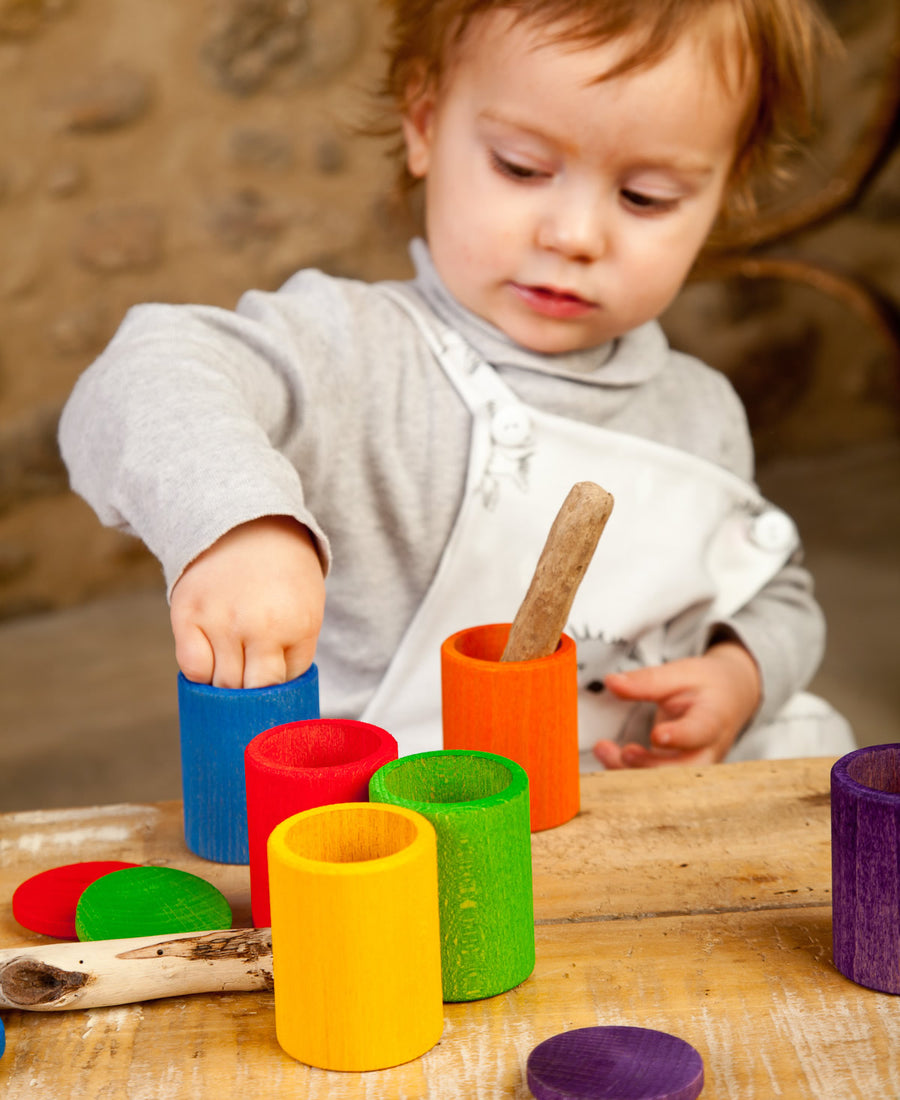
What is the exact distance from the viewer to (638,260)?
101 centimetres

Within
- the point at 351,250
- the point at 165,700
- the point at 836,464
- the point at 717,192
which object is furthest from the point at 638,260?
the point at 836,464

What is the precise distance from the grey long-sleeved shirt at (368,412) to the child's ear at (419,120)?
8cm

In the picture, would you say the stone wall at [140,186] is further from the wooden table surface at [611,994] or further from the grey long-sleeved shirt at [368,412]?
the wooden table surface at [611,994]

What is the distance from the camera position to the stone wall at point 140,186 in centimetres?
236

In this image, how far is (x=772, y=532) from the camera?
44.6 inches

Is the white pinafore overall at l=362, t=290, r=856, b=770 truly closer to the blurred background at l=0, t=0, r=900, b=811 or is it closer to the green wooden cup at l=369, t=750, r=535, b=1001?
the green wooden cup at l=369, t=750, r=535, b=1001

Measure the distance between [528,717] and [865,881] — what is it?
219mm

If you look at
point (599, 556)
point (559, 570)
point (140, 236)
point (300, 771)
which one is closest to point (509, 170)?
point (599, 556)

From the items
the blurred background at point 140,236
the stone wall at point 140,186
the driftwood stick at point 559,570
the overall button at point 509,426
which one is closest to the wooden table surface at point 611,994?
the driftwood stick at point 559,570

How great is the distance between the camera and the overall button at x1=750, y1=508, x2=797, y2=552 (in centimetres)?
113

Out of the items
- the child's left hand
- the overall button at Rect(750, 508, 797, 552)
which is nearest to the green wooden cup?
the child's left hand

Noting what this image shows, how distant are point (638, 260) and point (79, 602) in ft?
6.23

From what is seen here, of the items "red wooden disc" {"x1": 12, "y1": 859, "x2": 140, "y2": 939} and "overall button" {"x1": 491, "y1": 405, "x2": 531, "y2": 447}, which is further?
"overall button" {"x1": 491, "y1": 405, "x2": 531, "y2": 447}

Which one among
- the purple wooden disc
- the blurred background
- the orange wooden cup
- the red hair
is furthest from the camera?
the blurred background
